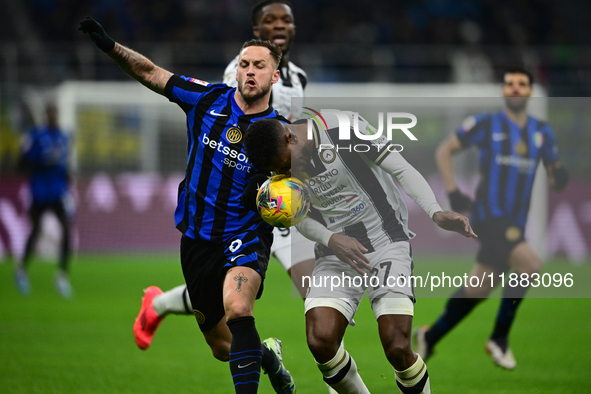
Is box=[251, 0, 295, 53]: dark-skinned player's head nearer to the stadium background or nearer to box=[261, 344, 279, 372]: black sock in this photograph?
the stadium background

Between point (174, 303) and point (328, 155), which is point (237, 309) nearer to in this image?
point (328, 155)

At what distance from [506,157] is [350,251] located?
2669mm

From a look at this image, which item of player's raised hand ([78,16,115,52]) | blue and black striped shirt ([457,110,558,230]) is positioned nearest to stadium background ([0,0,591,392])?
blue and black striped shirt ([457,110,558,230])

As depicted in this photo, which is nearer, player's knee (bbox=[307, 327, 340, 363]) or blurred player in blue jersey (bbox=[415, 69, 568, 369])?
player's knee (bbox=[307, 327, 340, 363])

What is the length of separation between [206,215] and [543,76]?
14.3 metres

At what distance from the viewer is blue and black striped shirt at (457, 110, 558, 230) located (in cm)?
583

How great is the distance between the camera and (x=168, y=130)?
48.1 ft

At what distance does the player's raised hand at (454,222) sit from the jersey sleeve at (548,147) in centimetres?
240

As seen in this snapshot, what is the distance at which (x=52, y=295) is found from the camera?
10086mm

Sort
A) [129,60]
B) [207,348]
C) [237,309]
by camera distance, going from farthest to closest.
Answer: [207,348] → [129,60] → [237,309]

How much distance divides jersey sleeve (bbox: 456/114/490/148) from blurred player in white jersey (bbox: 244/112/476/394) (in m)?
2.00

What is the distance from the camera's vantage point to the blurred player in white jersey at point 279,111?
5125 millimetres

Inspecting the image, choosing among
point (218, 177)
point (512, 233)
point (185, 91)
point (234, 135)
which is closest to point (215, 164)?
point (218, 177)

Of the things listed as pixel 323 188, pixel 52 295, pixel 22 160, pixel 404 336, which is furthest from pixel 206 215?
pixel 22 160
